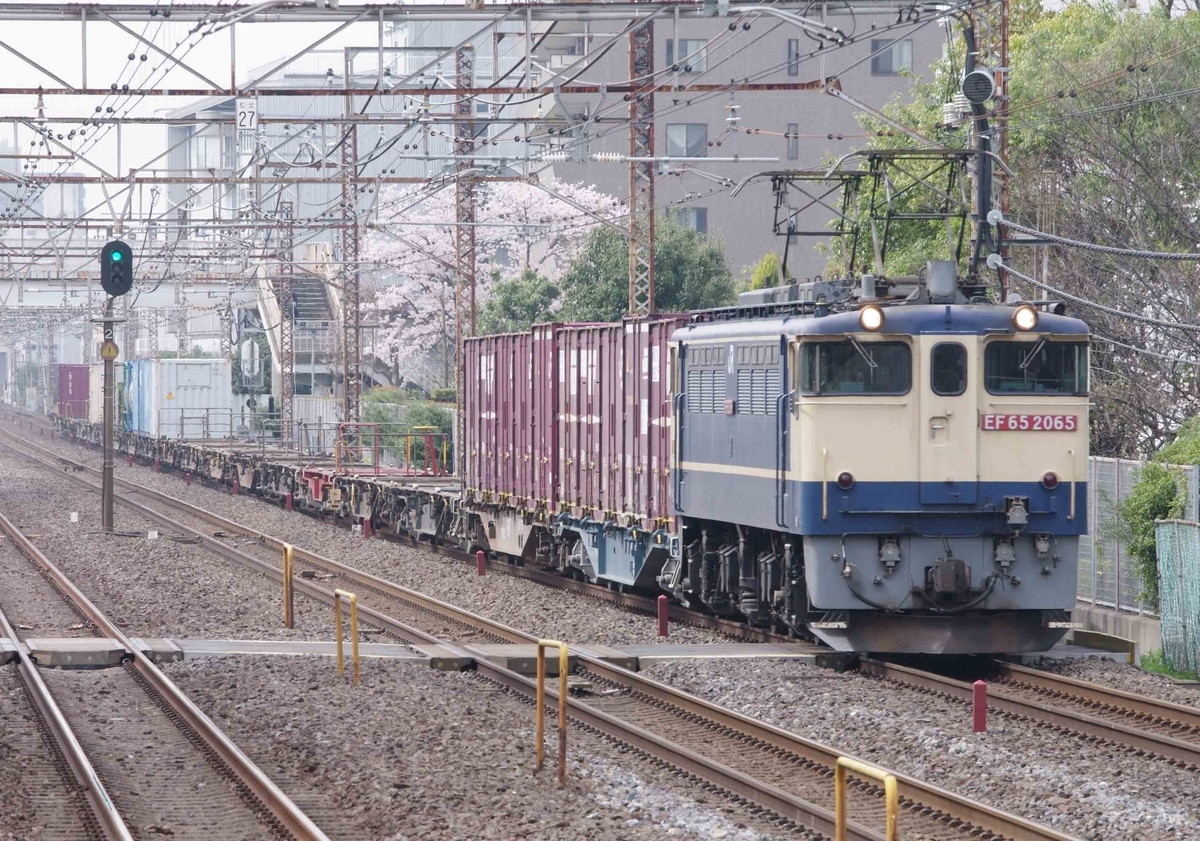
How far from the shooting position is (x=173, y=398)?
48344mm

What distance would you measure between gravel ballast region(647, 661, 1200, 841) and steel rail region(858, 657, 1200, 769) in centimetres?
14

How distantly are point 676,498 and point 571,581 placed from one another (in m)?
4.88

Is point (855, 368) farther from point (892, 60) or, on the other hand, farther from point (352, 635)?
point (892, 60)

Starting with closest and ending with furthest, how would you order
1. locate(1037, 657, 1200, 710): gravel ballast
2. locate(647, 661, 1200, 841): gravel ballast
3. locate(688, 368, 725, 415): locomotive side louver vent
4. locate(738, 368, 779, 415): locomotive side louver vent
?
locate(647, 661, 1200, 841): gravel ballast, locate(1037, 657, 1200, 710): gravel ballast, locate(738, 368, 779, 415): locomotive side louver vent, locate(688, 368, 725, 415): locomotive side louver vent

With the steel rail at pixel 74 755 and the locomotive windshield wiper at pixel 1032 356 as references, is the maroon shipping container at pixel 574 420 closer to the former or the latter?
the locomotive windshield wiper at pixel 1032 356

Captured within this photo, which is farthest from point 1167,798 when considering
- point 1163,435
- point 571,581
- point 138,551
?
point 138,551

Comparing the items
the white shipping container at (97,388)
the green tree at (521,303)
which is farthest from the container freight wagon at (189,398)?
the white shipping container at (97,388)

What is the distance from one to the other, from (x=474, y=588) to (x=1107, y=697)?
10.0 meters

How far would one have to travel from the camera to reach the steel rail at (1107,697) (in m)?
11.5

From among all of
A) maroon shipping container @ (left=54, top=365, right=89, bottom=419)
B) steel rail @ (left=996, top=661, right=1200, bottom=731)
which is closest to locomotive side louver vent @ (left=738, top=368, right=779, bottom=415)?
steel rail @ (left=996, top=661, right=1200, bottom=731)

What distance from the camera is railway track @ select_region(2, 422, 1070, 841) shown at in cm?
892

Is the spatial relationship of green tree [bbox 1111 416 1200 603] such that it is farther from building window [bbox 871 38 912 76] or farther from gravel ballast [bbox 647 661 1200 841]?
building window [bbox 871 38 912 76]

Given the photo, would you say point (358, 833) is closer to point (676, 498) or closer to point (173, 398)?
point (676, 498)

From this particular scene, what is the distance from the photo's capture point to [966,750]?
35.2 feet
